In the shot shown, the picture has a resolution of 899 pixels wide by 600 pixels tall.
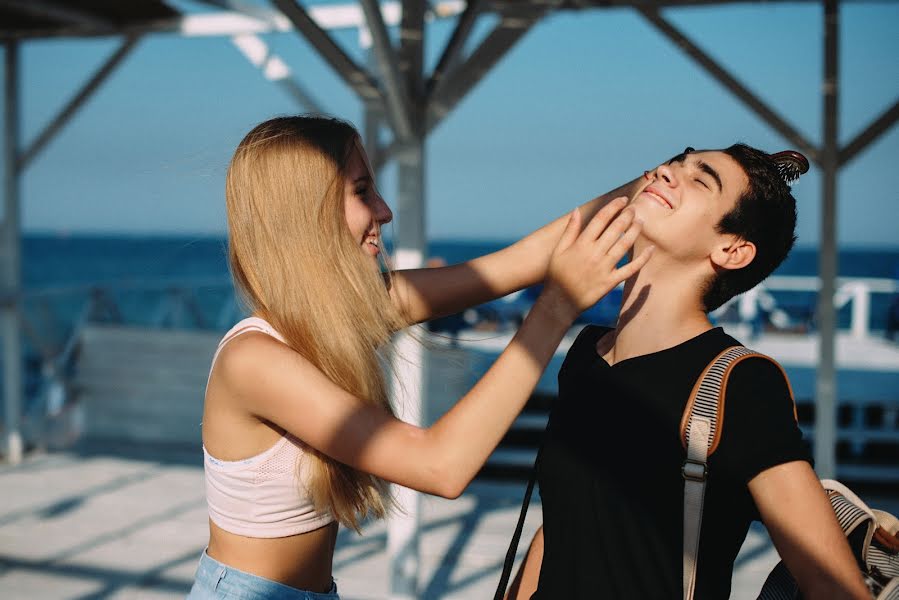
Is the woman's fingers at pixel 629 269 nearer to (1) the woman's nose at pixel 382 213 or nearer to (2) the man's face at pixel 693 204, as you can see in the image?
(2) the man's face at pixel 693 204

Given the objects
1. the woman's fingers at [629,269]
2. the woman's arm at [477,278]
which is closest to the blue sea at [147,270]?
the woman's arm at [477,278]

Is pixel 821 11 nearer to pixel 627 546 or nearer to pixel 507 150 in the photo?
pixel 627 546

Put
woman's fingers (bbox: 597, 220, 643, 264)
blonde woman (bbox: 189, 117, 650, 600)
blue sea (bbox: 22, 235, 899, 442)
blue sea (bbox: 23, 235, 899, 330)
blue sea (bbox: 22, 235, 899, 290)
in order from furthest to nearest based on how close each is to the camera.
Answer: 1. blue sea (bbox: 22, 235, 899, 290)
2. blue sea (bbox: 23, 235, 899, 330)
3. blue sea (bbox: 22, 235, 899, 442)
4. blonde woman (bbox: 189, 117, 650, 600)
5. woman's fingers (bbox: 597, 220, 643, 264)

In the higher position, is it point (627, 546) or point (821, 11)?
point (821, 11)

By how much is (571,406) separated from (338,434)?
45cm

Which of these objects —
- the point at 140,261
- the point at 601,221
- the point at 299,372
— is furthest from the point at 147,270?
the point at 601,221

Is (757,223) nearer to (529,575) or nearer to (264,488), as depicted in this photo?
(529,575)

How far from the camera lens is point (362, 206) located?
1280 millimetres

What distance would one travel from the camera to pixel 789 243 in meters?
1.28

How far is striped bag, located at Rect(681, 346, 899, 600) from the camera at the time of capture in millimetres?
1012

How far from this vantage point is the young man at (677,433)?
0.98 metres

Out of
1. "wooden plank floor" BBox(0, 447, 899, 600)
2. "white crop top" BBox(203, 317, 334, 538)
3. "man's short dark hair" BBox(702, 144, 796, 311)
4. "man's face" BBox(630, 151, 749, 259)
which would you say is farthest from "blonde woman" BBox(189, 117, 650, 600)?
"wooden plank floor" BBox(0, 447, 899, 600)

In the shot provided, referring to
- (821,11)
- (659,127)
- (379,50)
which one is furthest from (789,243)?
(659,127)

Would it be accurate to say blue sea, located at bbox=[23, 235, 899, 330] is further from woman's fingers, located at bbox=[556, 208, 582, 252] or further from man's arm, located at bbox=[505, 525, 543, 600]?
woman's fingers, located at bbox=[556, 208, 582, 252]
